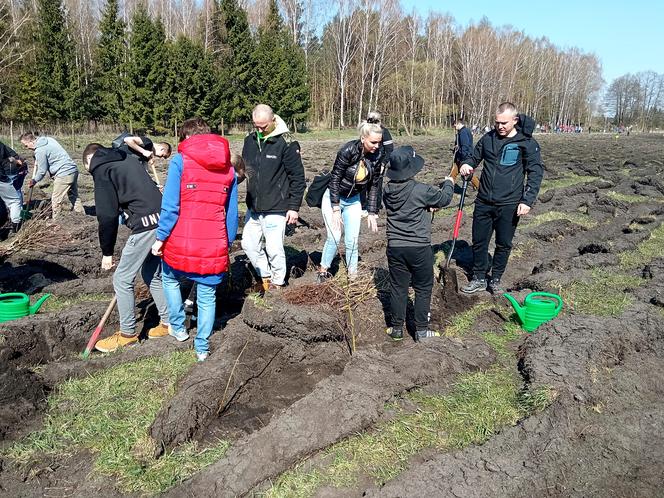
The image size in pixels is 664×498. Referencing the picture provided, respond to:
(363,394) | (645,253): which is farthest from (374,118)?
(645,253)

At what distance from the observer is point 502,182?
5.75 meters

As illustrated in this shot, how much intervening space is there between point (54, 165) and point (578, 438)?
910 centimetres

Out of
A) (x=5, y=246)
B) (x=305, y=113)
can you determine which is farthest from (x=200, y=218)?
(x=305, y=113)

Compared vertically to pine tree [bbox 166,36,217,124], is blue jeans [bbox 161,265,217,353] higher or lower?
lower

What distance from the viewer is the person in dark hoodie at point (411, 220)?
441cm

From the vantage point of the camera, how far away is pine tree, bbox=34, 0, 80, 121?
30.6 m

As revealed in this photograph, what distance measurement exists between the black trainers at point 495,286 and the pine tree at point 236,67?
32.1 metres

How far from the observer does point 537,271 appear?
6719 mm

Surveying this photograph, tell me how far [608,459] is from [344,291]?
9.12 ft

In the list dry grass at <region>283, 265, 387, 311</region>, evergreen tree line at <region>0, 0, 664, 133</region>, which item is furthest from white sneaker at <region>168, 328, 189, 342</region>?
evergreen tree line at <region>0, 0, 664, 133</region>

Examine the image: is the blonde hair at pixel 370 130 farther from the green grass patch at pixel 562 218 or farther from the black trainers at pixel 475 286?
the green grass patch at pixel 562 218

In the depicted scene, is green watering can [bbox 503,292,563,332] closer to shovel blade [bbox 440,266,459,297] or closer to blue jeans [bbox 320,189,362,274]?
shovel blade [bbox 440,266,459,297]

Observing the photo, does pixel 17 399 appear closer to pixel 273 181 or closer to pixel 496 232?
pixel 273 181

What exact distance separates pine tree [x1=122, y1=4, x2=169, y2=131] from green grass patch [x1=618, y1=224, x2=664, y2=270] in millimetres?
30111
